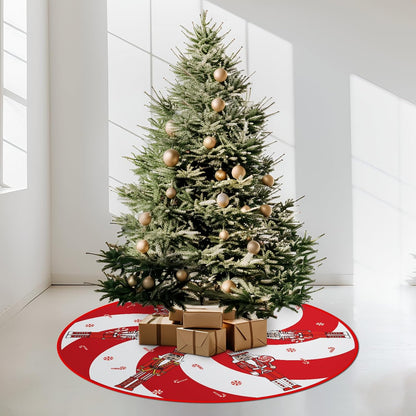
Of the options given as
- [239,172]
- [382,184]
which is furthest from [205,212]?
[382,184]

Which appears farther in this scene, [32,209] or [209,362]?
[32,209]

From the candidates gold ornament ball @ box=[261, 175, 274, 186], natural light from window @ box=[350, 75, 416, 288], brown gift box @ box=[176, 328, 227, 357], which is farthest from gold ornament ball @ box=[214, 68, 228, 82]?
natural light from window @ box=[350, 75, 416, 288]

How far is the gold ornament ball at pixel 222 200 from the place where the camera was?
8.93 feet

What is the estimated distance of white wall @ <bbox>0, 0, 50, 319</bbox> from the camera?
328cm

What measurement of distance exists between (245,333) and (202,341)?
24 cm

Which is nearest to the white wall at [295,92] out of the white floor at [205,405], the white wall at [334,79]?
the white wall at [334,79]

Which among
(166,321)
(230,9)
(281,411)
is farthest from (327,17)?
(281,411)

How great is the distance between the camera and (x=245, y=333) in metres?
2.66

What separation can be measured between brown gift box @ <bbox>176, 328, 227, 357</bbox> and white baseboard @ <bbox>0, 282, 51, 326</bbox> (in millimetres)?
1205

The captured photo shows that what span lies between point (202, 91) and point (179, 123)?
0.22 metres

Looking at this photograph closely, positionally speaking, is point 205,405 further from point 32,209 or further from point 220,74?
point 32,209

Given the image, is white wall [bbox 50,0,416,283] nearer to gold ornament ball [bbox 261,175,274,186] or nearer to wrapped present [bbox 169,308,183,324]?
gold ornament ball [bbox 261,175,274,186]

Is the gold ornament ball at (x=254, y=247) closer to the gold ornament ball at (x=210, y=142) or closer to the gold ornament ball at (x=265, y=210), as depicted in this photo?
the gold ornament ball at (x=265, y=210)

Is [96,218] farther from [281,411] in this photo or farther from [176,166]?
[281,411]
